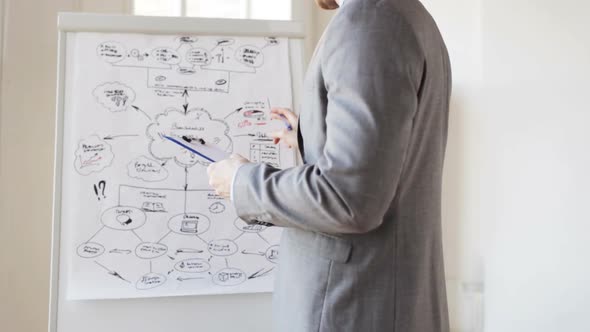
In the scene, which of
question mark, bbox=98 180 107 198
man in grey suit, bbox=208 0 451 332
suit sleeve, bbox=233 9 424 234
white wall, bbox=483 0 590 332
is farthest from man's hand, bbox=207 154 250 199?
white wall, bbox=483 0 590 332

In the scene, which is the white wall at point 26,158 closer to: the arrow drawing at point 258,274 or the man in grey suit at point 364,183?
the arrow drawing at point 258,274

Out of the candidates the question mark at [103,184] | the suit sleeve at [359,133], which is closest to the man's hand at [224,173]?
the suit sleeve at [359,133]

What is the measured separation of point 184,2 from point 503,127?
124 cm

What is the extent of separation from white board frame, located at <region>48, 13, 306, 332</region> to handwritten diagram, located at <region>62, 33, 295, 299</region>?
2 cm

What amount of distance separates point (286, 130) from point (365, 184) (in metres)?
0.60

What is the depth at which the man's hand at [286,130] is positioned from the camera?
47.7 inches

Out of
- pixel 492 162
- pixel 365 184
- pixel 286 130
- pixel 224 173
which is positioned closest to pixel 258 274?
pixel 286 130

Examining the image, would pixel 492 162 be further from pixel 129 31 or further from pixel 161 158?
pixel 129 31

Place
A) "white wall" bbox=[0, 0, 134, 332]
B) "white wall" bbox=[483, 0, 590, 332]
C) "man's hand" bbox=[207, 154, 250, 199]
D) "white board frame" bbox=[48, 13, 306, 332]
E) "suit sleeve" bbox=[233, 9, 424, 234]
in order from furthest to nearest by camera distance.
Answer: "white wall" bbox=[0, 0, 134, 332], "white wall" bbox=[483, 0, 590, 332], "white board frame" bbox=[48, 13, 306, 332], "man's hand" bbox=[207, 154, 250, 199], "suit sleeve" bbox=[233, 9, 424, 234]

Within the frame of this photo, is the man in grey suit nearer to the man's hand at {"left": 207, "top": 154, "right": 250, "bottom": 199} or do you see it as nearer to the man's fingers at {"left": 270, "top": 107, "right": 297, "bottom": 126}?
the man's hand at {"left": 207, "top": 154, "right": 250, "bottom": 199}

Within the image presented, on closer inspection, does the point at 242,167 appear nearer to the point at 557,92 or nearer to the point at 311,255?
the point at 311,255

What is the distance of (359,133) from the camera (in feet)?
2.12

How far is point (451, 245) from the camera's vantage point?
1665 millimetres

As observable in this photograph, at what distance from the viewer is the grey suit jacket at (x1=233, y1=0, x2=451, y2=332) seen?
656mm
